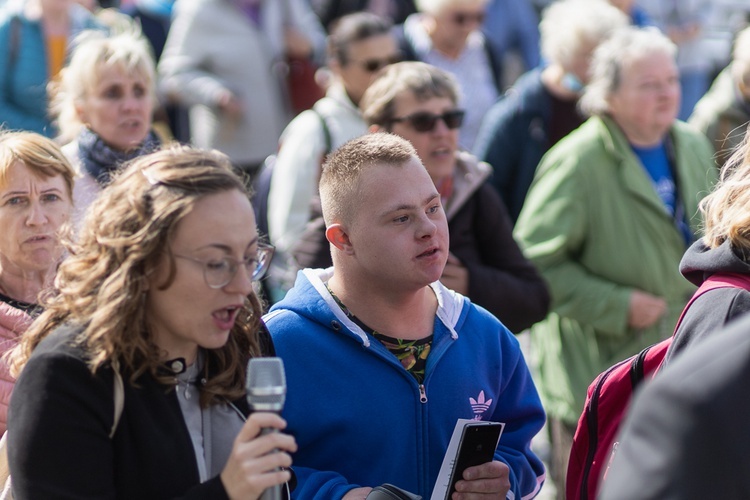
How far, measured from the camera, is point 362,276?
12.0ft

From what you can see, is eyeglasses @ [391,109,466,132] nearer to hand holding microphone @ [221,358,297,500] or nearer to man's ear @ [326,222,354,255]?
man's ear @ [326,222,354,255]

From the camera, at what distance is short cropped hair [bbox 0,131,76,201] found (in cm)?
389

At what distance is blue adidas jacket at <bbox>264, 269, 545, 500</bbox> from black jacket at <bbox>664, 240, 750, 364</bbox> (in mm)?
592

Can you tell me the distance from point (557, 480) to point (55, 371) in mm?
3461

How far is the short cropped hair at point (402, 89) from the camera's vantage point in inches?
195

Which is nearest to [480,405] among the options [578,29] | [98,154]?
[98,154]

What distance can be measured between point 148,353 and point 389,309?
101 cm

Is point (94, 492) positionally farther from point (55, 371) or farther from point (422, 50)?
point (422, 50)

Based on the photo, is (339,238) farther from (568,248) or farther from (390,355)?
(568,248)

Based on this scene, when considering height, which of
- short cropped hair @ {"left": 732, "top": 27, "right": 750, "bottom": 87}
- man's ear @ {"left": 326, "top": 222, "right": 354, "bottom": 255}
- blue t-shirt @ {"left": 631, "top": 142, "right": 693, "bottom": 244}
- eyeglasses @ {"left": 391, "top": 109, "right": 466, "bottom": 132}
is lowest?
blue t-shirt @ {"left": 631, "top": 142, "right": 693, "bottom": 244}

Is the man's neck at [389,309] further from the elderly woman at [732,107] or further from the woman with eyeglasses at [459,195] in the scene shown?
the elderly woman at [732,107]

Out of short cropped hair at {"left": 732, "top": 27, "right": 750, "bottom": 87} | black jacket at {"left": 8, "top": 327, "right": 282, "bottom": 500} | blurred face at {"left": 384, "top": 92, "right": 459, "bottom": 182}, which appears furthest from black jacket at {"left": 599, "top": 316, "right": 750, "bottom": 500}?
short cropped hair at {"left": 732, "top": 27, "right": 750, "bottom": 87}

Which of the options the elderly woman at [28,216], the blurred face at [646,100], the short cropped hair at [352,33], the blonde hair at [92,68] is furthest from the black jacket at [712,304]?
the short cropped hair at [352,33]

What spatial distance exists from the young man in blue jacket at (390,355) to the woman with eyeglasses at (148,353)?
0.54 metres
